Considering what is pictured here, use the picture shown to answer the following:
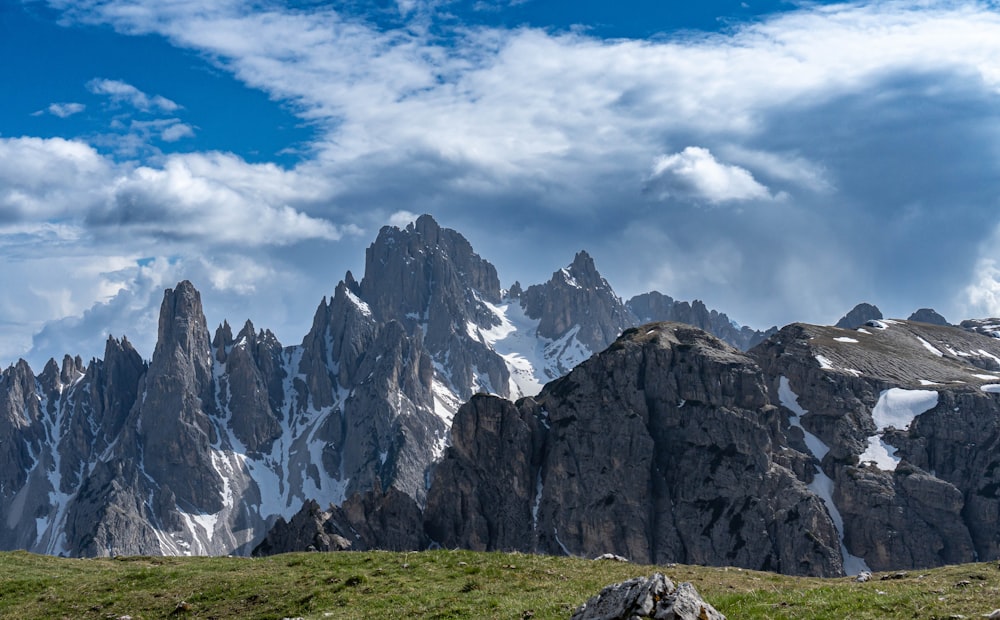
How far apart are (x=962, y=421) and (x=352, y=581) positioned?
177643mm

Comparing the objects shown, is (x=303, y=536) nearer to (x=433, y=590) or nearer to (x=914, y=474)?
(x=914, y=474)

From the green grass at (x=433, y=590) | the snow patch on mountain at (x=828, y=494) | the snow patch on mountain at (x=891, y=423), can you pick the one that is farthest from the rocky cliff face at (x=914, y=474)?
the green grass at (x=433, y=590)

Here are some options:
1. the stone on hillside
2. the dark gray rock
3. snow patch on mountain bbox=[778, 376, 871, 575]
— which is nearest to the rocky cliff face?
snow patch on mountain bbox=[778, 376, 871, 575]

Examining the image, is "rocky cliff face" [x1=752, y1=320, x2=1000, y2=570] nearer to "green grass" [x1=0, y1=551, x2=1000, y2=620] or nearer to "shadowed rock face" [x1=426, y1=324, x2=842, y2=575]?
"shadowed rock face" [x1=426, y1=324, x2=842, y2=575]

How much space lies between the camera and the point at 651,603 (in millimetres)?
24891

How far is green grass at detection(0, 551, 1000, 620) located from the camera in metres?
29.6

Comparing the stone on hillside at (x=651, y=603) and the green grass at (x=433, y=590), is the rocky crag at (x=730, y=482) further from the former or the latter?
the stone on hillside at (x=651, y=603)

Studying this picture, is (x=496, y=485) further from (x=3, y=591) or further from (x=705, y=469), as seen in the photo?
(x=3, y=591)

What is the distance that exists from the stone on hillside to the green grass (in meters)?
3.46

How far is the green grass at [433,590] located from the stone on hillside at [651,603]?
3457 mm

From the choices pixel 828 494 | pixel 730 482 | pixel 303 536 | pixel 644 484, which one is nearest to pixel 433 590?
pixel 303 536

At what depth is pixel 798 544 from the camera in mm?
162250

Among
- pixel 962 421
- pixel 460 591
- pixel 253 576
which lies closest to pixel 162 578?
pixel 253 576

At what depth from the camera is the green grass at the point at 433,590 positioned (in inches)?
1166
